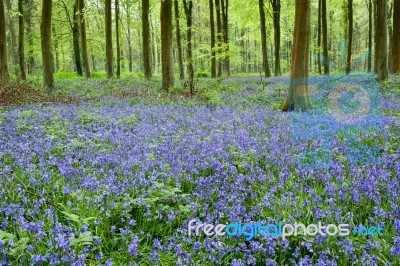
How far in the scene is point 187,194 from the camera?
3.70 metres

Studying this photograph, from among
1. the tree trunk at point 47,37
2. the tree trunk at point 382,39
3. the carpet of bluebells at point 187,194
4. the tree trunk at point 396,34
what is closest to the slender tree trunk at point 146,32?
the tree trunk at point 47,37

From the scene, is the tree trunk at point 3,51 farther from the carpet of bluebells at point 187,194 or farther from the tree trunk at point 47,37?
the carpet of bluebells at point 187,194

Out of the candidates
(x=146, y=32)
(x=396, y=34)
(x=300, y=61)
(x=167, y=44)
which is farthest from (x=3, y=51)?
(x=396, y=34)

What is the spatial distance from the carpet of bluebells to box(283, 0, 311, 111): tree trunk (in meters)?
2.96

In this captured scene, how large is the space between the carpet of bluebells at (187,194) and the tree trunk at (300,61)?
2.96 m

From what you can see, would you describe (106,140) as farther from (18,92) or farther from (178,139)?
(18,92)

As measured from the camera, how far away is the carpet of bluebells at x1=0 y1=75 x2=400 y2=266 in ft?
8.89

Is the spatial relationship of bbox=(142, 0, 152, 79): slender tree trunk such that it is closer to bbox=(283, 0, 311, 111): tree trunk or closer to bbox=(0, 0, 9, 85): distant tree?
bbox=(0, 0, 9, 85): distant tree

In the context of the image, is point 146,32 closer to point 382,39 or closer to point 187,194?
point 382,39

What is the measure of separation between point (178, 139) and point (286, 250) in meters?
3.65

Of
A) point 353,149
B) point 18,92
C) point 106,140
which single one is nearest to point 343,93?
point 353,149

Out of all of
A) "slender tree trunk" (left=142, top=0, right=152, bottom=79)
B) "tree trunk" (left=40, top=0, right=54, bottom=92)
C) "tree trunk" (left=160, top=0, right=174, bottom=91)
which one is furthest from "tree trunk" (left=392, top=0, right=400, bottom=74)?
"tree trunk" (left=40, top=0, right=54, bottom=92)

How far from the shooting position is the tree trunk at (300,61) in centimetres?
990

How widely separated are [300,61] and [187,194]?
7.66 metres
